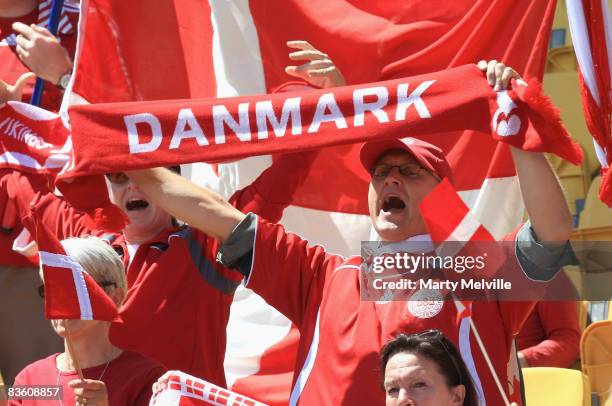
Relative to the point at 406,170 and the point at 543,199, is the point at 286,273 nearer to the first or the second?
the point at 406,170

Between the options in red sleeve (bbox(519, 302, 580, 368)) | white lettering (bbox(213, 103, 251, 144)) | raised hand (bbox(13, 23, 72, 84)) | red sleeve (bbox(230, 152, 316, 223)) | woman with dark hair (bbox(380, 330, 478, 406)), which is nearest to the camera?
woman with dark hair (bbox(380, 330, 478, 406))

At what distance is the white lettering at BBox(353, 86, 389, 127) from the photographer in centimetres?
353

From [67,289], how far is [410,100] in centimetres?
104

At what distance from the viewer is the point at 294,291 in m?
3.63

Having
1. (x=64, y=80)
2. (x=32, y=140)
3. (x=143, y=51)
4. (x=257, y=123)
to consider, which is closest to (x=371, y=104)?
(x=257, y=123)

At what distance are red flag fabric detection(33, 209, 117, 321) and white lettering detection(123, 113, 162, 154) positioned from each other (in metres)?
0.33

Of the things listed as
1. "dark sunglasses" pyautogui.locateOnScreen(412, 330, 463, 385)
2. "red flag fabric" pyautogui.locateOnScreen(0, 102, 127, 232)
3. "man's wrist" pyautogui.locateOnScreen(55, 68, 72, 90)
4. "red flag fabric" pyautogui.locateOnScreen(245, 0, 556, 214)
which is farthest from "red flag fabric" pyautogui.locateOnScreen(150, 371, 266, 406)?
"man's wrist" pyautogui.locateOnScreen(55, 68, 72, 90)

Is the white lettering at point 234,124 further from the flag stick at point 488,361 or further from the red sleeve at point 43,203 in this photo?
the red sleeve at point 43,203

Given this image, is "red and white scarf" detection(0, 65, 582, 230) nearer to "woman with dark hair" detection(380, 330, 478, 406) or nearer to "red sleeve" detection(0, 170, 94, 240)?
"woman with dark hair" detection(380, 330, 478, 406)

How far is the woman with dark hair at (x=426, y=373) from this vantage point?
303 centimetres

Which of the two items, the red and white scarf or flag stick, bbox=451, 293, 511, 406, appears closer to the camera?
flag stick, bbox=451, 293, 511, 406

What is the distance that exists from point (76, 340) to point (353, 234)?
4.32 ft

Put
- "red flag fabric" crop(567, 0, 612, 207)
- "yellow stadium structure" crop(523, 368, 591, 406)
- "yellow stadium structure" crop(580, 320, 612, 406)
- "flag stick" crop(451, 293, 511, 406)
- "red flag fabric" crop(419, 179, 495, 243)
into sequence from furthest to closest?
1. "yellow stadium structure" crop(523, 368, 591, 406)
2. "yellow stadium structure" crop(580, 320, 612, 406)
3. "red flag fabric" crop(567, 0, 612, 207)
4. "flag stick" crop(451, 293, 511, 406)
5. "red flag fabric" crop(419, 179, 495, 243)

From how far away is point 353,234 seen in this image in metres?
4.71
